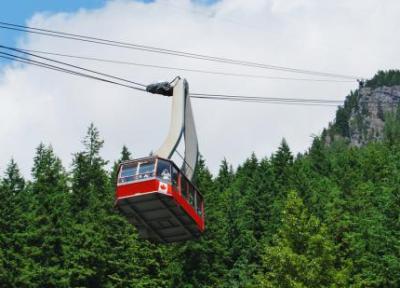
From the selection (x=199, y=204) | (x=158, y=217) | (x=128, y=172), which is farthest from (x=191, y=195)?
(x=128, y=172)

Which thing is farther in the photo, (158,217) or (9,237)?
(9,237)

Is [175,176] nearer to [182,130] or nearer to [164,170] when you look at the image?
[164,170]

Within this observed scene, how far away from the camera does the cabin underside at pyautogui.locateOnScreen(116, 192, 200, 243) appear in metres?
33.6

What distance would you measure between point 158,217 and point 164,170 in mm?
3014

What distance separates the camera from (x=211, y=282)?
6116 cm

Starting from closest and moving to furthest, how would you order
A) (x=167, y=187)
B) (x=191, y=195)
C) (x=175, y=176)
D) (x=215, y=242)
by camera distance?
(x=167, y=187)
(x=175, y=176)
(x=191, y=195)
(x=215, y=242)

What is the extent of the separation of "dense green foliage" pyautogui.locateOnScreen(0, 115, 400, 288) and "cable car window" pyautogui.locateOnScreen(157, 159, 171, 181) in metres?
14.4

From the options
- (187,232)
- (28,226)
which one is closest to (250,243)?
(28,226)

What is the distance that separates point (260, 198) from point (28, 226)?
25.9 meters

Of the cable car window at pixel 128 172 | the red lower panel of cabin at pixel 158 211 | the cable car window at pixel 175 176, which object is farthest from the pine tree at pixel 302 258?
the cable car window at pixel 128 172

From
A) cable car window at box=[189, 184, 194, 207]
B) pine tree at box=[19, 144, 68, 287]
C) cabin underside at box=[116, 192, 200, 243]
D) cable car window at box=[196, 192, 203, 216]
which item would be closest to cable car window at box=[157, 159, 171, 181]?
cabin underside at box=[116, 192, 200, 243]

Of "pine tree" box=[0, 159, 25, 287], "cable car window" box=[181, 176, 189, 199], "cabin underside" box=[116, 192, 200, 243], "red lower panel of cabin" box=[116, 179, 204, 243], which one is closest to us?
"red lower panel of cabin" box=[116, 179, 204, 243]

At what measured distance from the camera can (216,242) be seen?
2441 inches

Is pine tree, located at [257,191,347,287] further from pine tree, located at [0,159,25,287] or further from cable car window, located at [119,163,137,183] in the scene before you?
pine tree, located at [0,159,25,287]
